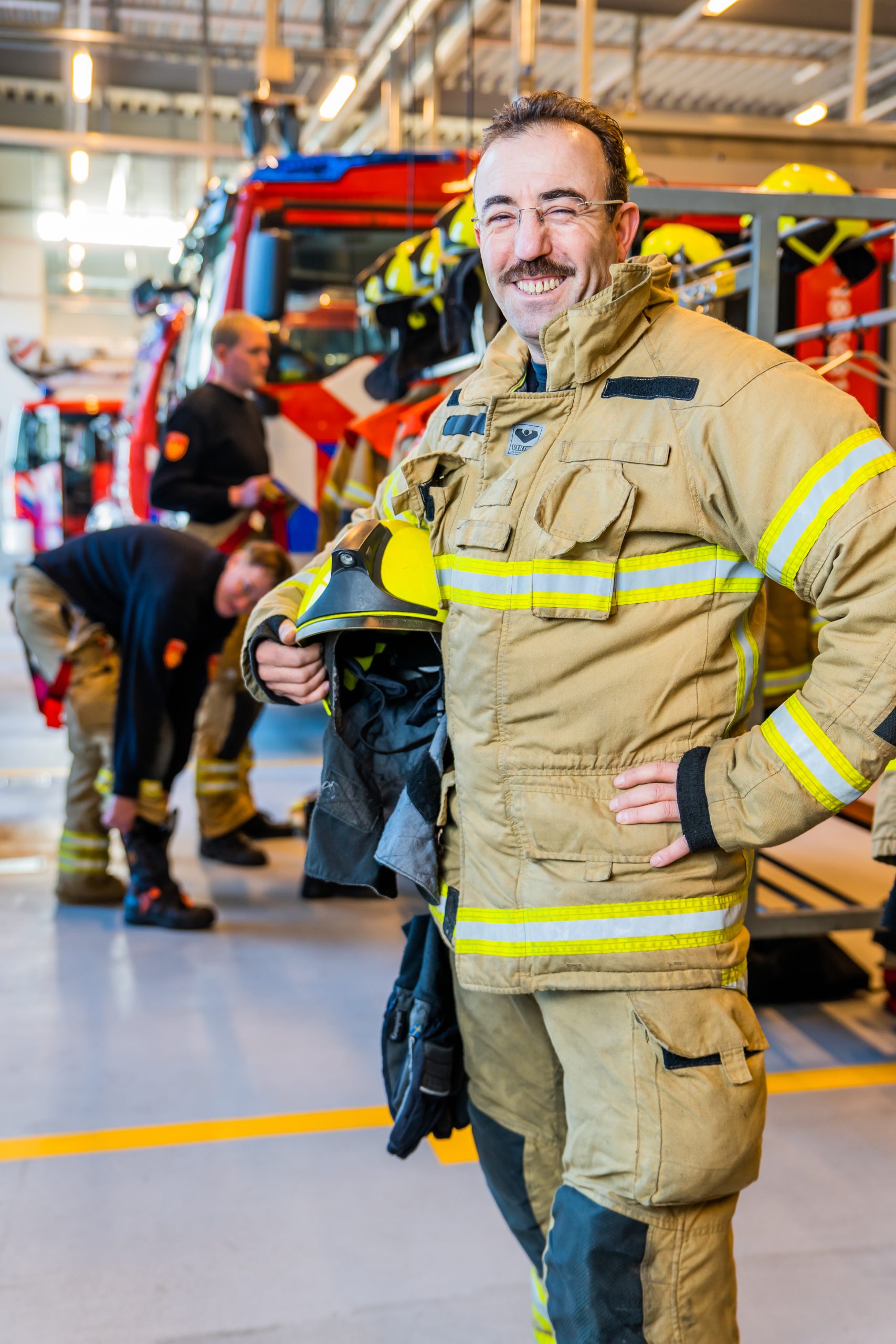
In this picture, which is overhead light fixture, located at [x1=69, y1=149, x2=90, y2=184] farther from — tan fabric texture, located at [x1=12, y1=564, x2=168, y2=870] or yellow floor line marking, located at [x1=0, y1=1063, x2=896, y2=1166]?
yellow floor line marking, located at [x1=0, y1=1063, x2=896, y2=1166]

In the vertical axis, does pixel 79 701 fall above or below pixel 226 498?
below

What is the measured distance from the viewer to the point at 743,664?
1604 mm

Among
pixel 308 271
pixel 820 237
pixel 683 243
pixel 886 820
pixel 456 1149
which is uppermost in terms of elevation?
pixel 308 271

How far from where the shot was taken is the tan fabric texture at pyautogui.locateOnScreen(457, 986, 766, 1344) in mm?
1539

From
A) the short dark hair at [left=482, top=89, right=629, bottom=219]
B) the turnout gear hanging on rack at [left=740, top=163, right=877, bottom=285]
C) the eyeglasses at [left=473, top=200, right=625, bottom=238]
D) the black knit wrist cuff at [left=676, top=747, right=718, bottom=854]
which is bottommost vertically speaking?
the black knit wrist cuff at [left=676, top=747, right=718, bottom=854]

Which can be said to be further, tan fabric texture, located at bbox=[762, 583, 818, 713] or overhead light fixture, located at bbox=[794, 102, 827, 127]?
overhead light fixture, located at bbox=[794, 102, 827, 127]

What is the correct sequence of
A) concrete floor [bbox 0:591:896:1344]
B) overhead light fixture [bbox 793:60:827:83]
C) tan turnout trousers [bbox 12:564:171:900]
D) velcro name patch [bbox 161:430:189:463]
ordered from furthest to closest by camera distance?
overhead light fixture [bbox 793:60:827:83]
velcro name patch [bbox 161:430:189:463]
tan turnout trousers [bbox 12:564:171:900]
concrete floor [bbox 0:591:896:1344]

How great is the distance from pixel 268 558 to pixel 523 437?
9.03ft

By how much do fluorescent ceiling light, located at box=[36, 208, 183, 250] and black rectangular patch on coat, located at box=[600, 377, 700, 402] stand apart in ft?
61.4

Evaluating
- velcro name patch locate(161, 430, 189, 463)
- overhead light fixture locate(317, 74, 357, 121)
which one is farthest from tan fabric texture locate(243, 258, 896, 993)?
overhead light fixture locate(317, 74, 357, 121)

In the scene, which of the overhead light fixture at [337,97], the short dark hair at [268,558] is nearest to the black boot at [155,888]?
the short dark hair at [268,558]

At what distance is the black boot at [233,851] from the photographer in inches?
209

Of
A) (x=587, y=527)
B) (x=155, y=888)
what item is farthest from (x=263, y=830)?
(x=587, y=527)

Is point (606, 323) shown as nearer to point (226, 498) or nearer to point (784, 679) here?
point (784, 679)
